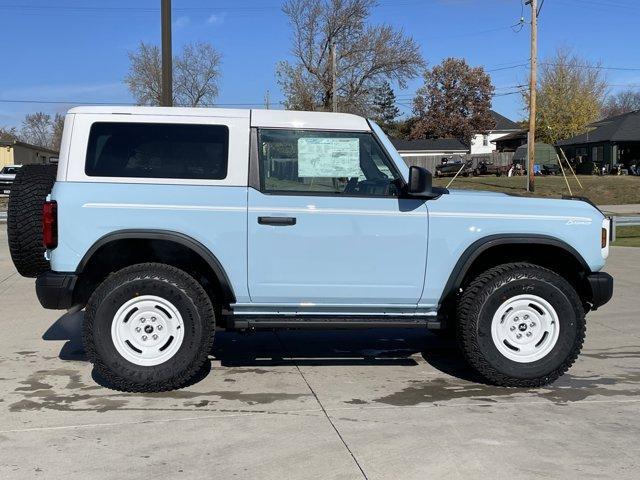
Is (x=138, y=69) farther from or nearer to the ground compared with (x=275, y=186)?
farther from the ground

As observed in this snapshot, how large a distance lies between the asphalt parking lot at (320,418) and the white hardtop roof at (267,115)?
203 cm

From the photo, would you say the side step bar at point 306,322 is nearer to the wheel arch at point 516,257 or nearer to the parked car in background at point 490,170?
the wheel arch at point 516,257

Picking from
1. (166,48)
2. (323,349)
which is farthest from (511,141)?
(323,349)

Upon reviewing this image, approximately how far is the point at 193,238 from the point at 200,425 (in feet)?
4.35

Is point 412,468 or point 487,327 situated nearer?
point 412,468

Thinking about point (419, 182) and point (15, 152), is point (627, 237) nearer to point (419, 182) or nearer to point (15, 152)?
point (419, 182)

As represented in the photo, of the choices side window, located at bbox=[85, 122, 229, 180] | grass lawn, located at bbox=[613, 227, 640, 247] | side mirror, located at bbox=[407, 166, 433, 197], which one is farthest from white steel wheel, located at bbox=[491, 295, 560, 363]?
grass lawn, located at bbox=[613, 227, 640, 247]

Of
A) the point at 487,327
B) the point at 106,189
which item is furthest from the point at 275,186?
the point at 487,327

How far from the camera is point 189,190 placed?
4.78 metres

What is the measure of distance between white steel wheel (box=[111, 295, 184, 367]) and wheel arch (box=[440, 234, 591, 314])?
6.72 feet

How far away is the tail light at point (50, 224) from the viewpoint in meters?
4.64

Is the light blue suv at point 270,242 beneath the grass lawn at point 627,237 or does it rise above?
above

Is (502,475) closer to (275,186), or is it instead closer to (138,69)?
(275,186)

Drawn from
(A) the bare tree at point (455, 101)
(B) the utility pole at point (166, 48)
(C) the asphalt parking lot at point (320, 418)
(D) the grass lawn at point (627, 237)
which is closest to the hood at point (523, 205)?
(C) the asphalt parking lot at point (320, 418)
